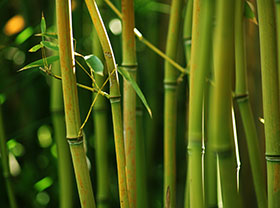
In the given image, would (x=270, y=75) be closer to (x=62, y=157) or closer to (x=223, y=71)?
(x=223, y=71)

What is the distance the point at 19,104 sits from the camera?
1.05 meters

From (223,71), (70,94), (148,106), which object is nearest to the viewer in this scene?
(223,71)

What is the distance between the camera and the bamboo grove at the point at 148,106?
424mm

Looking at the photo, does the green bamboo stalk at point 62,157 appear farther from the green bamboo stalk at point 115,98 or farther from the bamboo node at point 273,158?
the bamboo node at point 273,158

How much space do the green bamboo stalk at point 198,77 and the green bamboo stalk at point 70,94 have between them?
11 cm

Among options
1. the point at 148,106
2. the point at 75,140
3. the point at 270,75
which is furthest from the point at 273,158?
the point at 148,106

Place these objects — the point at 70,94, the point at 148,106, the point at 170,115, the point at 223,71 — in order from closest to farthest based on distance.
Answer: the point at 223,71
the point at 70,94
the point at 170,115
the point at 148,106

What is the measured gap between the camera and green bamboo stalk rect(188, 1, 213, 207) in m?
0.40

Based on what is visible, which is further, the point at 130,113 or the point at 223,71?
the point at 130,113

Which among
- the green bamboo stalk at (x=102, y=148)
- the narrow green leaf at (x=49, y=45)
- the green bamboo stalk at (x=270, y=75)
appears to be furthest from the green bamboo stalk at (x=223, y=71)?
the green bamboo stalk at (x=102, y=148)

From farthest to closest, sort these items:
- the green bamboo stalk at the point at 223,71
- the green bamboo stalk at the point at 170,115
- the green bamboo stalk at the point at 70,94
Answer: the green bamboo stalk at the point at 170,115 → the green bamboo stalk at the point at 70,94 → the green bamboo stalk at the point at 223,71

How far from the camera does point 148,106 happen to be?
2.58ft

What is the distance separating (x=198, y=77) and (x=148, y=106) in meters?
0.38

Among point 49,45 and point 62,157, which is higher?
point 49,45
